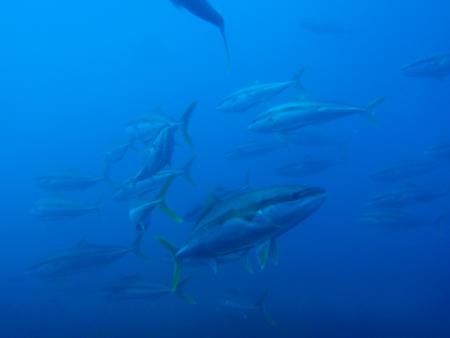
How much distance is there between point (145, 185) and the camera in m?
6.80

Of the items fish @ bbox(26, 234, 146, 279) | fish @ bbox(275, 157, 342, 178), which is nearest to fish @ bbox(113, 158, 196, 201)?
fish @ bbox(26, 234, 146, 279)

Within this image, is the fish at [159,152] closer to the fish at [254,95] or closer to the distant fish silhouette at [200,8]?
the distant fish silhouette at [200,8]

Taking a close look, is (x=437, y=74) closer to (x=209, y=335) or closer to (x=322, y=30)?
(x=322, y=30)

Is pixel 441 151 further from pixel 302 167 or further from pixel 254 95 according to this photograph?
pixel 254 95

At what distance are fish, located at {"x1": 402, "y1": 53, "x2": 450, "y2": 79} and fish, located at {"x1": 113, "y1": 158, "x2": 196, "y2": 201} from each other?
19.2 ft

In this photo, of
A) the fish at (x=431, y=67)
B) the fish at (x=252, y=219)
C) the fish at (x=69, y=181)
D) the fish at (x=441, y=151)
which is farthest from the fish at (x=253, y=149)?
the fish at (x=252, y=219)

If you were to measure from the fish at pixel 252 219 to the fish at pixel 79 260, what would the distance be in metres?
4.23

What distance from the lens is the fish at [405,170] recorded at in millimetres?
11172

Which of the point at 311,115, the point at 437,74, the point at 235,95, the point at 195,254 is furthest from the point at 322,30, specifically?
the point at 195,254

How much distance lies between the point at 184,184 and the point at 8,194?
1203 cm

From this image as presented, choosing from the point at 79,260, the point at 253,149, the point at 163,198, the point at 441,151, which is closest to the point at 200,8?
the point at 163,198

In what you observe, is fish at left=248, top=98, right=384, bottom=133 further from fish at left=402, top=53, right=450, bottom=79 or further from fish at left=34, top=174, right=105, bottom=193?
fish at left=34, top=174, right=105, bottom=193

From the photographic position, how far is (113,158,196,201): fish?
6203 mm

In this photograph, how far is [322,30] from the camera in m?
15.5
